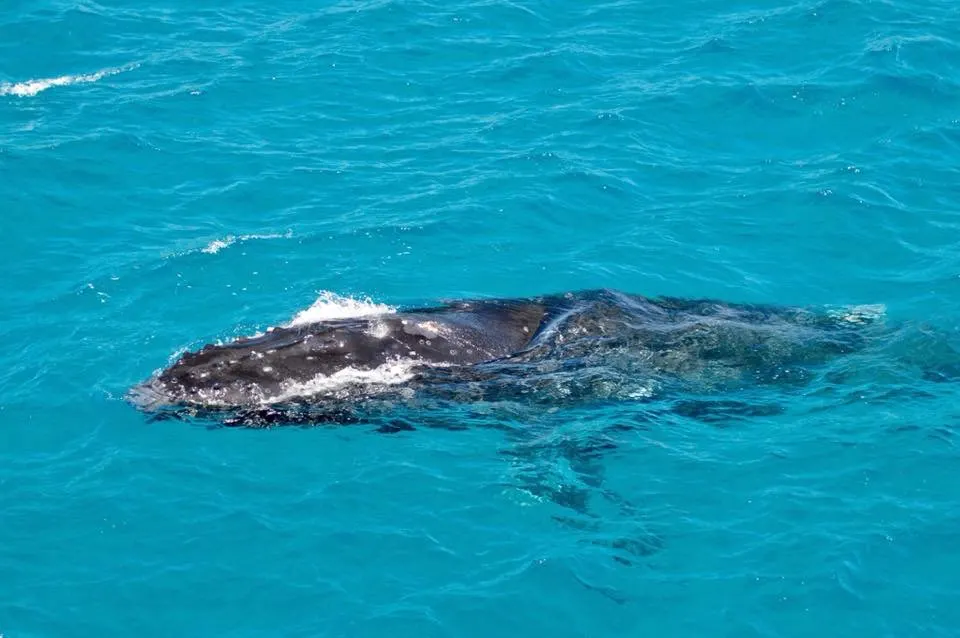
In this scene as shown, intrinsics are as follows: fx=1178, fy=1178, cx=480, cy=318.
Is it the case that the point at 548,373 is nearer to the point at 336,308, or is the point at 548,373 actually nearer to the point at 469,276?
the point at 336,308

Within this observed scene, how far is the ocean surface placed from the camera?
1512 cm

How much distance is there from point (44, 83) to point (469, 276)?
43.6 ft

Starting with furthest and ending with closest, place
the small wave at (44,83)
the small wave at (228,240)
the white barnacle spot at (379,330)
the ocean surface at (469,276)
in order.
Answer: the small wave at (44,83) < the small wave at (228,240) < the white barnacle spot at (379,330) < the ocean surface at (469,276)

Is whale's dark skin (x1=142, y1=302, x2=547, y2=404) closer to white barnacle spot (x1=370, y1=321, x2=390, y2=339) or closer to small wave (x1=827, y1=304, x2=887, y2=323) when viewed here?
white barnacle spot (x1=370, y1=321, x2=390, y2=339)

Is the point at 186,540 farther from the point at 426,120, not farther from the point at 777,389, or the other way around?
the point at 426,120

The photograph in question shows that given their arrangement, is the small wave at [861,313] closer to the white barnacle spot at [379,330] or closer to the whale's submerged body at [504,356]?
the whale's submerged body at [504,356]

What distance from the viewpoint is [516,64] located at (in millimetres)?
30391

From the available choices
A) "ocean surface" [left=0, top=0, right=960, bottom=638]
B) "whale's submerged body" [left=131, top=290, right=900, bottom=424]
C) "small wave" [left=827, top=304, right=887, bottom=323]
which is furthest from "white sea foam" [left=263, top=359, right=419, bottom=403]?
"small wave" [left=827, top=304, right=887, bottom=323]

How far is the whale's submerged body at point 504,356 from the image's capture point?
56.2 feet

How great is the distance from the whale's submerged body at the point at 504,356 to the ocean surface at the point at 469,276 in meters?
0.47

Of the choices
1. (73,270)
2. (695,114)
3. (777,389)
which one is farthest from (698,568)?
(695,114)

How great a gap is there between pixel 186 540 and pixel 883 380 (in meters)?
11.3

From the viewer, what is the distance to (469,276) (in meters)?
22.5

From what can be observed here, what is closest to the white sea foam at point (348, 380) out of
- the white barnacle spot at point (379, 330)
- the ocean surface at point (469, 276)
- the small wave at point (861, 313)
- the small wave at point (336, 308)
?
the white barnacle spot at point (379, 330)
